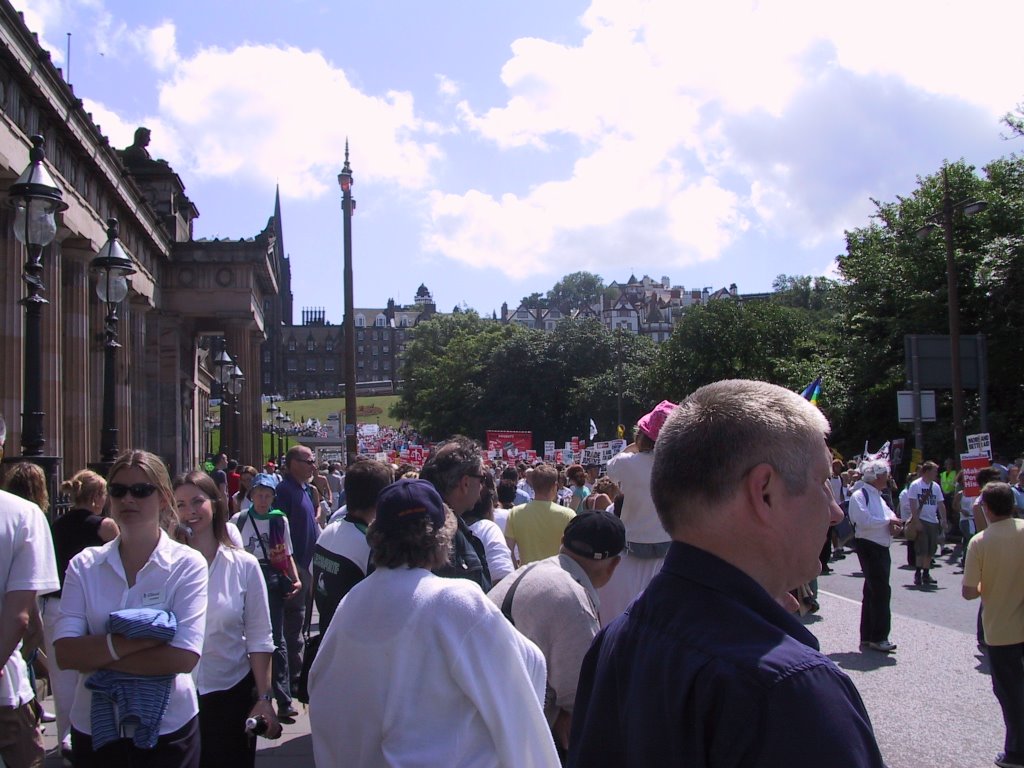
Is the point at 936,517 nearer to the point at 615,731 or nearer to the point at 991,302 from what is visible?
the point at 615,731

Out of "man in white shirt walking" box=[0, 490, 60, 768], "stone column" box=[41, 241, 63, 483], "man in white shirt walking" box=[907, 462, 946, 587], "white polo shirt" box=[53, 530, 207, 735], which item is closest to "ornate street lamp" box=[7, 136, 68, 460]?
"man in white shirt walking" box=[0, 490, 60, 768]

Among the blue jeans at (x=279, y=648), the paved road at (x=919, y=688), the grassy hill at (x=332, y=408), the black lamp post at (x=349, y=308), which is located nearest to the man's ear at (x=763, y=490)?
the paved road at (x=919, y=688)

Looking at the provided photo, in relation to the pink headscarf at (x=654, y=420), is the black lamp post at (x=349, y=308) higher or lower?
higher

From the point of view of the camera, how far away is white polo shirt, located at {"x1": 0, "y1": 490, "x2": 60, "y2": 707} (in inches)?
159

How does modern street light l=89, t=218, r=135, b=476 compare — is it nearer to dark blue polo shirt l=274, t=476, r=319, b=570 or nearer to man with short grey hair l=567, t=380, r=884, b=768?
dark blue polo shirt l=274, t=476, r=319, b=570

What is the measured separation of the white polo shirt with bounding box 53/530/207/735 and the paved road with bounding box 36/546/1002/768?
3049 mm

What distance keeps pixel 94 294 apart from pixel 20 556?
91.0 feet

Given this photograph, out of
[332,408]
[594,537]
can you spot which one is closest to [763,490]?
[594,537]

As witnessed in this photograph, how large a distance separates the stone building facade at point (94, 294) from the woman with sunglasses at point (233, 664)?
49.2ft

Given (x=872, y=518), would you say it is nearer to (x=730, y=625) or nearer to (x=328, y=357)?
(x=730, y=625)

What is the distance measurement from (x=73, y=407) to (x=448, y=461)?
23.0 meters

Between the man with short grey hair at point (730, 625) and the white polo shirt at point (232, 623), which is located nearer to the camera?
the man with short grey hair at point (730, 625)

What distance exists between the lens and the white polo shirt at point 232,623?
4828mm

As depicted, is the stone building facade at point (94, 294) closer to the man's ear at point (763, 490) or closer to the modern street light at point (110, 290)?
the modern street light at point (110, 290)
